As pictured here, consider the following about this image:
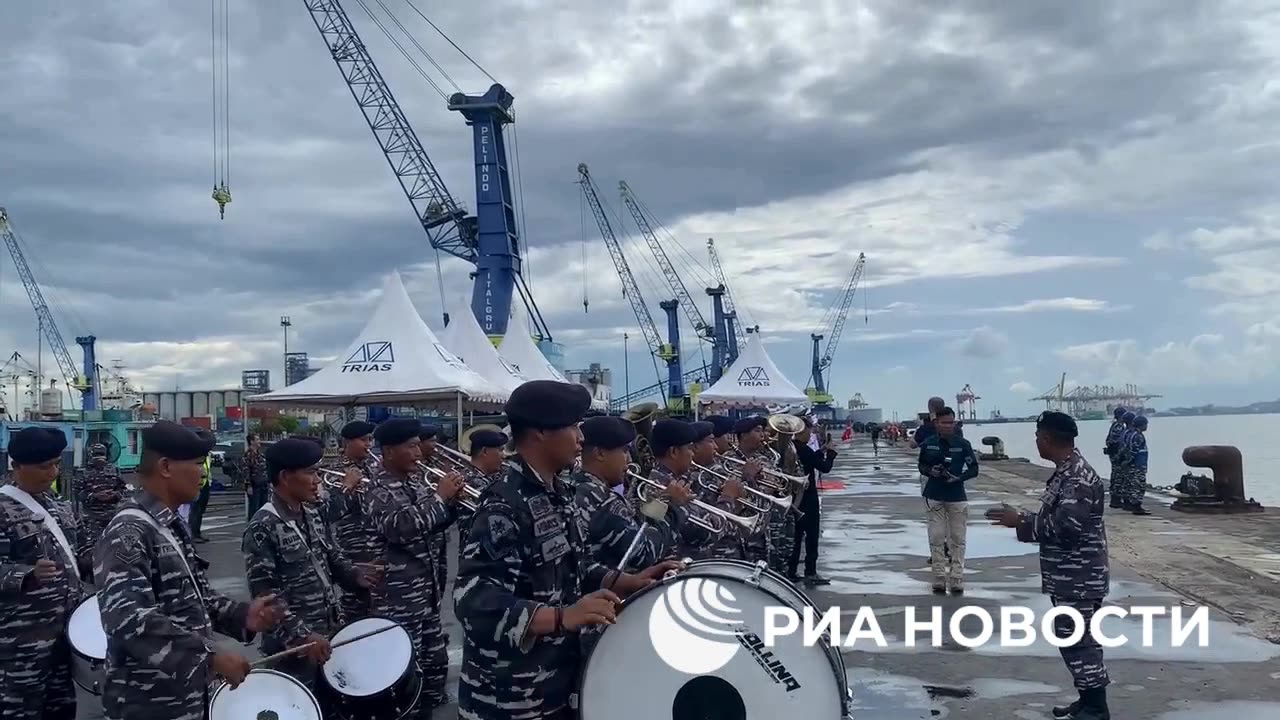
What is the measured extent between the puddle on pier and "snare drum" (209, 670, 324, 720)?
18.1ft

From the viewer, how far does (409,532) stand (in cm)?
682

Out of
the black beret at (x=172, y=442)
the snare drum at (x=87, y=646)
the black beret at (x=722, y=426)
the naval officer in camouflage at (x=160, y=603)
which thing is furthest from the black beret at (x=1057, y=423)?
the snare drum at (x=87, y=646)

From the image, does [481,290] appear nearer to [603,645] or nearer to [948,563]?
[948,563]

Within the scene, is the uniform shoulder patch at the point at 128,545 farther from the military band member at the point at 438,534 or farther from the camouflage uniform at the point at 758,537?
the camouflage uniform at the point at 758,537

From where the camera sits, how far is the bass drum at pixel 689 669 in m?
3.64

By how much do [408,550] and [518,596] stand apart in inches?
140

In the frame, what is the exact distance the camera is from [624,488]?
10.1 metres

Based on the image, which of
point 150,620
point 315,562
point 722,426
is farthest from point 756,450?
point 150,620

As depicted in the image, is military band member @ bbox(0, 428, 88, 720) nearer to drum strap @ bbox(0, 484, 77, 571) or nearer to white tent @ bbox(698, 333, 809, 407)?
drum strap @ bbox(0, 484, 77, 571)

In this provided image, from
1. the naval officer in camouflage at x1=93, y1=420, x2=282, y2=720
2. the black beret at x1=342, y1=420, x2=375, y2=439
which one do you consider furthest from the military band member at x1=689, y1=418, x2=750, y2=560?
the naval officer in camouflage at x1=93, y1=420, x2=282, y2=720

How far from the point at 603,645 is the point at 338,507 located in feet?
14.4

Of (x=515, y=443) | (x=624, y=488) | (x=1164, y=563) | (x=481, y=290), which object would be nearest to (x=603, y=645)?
(x=515, y=443)

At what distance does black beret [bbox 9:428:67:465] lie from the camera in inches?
223

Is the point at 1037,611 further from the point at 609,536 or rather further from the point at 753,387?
the point at 753,387
